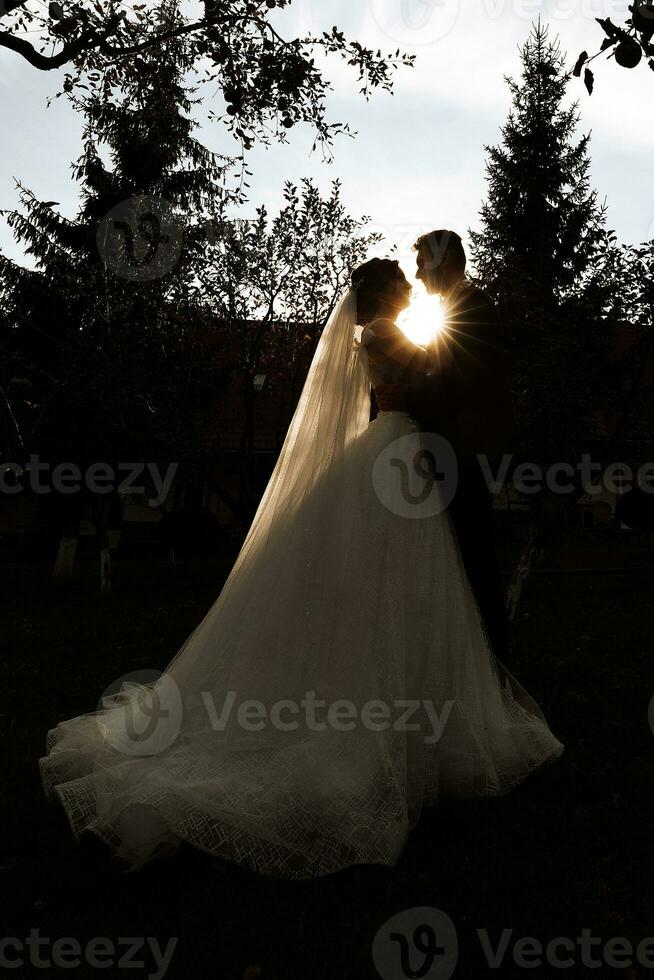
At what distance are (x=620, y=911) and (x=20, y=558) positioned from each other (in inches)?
949

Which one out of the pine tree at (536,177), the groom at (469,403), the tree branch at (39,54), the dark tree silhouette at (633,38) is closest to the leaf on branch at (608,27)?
the dark tree silhouette at (633,38)

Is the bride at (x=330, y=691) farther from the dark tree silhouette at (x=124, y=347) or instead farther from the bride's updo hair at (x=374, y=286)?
the dark tree silhouette at (x=124, y=347)

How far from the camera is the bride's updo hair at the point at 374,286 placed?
14.3ft

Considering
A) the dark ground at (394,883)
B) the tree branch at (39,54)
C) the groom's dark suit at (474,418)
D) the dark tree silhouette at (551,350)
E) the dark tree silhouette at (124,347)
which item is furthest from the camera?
the dark tree silhouette at (124,347)

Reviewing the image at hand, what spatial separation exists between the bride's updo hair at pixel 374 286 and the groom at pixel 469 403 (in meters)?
0.18

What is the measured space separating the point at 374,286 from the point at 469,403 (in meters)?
0.86

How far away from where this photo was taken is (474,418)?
418 cm

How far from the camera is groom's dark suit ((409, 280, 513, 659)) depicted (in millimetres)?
4098

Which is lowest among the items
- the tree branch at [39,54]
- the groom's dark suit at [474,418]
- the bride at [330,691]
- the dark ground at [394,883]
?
the dark ground at [394,883]

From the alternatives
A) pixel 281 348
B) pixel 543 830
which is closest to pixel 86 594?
pixel 281 348

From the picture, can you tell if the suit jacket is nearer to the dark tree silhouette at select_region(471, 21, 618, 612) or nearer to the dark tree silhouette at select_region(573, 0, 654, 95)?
the dark tree silhouette at select_region(573, 0, 654, 95)

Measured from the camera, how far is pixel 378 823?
122 inches

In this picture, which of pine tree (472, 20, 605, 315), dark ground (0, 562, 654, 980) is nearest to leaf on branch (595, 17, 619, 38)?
dark ground (0, 562, 654, 980)

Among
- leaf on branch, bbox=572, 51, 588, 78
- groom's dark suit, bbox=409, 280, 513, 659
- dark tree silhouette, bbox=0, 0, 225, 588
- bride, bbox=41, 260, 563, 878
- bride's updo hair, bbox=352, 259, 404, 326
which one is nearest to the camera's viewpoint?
leaf on branch, bbox=572, 51, 588, 78
